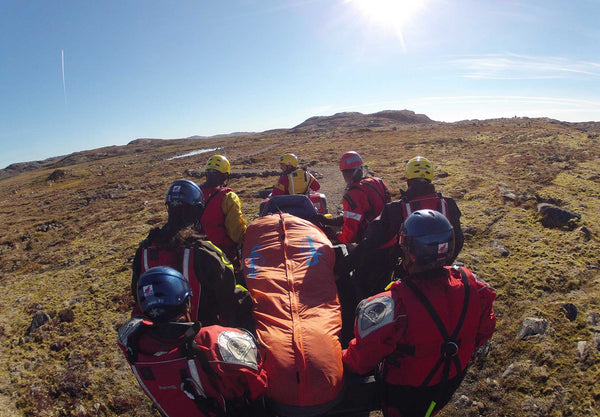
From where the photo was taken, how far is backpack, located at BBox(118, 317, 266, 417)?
244 centimetres

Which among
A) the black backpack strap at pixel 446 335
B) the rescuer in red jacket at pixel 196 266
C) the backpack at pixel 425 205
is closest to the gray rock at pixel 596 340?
the backpack at pixel 425 205

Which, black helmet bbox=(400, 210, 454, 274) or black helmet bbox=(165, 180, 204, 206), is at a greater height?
black helmet bbox=(165, 180, 204, 206)

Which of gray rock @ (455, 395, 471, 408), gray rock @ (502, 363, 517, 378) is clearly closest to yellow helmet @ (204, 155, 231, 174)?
gray rock @ (455, 395, 471, 408)

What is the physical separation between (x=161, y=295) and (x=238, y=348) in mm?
744

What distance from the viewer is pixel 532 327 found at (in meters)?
4.64

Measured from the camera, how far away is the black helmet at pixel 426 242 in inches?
110

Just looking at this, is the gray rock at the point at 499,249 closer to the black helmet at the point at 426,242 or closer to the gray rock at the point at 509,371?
the gray rock at the point at 509,371

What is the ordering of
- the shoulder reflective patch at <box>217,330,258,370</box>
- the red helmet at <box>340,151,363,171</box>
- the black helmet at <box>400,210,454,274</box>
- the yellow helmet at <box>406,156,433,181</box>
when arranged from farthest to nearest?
the red helmet at <box>340,151,363,171</box> → the yellow helmet at <box>406,156,433,181</box> → the black helmet at <box>400,210,454,274</box> → the shoulder reflective patch at <box>217,330,258,370</box>

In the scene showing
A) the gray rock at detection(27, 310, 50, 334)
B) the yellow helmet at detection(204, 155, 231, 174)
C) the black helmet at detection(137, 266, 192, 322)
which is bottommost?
the gray rock at detection(27, 310, 50, 334)

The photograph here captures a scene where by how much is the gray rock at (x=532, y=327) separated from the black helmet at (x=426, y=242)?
2800 millimetres

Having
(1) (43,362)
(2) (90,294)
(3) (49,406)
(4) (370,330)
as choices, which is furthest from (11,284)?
(4) (370,330)

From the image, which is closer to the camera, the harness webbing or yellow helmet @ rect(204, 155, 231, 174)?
the harness webbing

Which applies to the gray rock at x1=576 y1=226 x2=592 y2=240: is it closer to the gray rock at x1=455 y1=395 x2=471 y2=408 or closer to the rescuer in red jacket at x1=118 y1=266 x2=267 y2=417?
the gray rock at x1=455 y1=395 x2=471 y2=408

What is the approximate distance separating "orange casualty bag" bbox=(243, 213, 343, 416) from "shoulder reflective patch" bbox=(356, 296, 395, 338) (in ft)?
1.69
